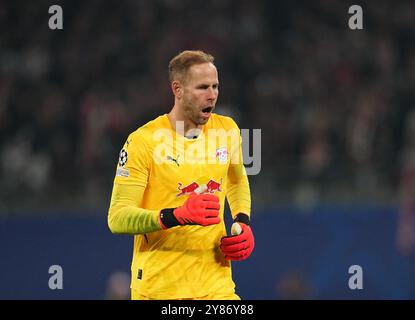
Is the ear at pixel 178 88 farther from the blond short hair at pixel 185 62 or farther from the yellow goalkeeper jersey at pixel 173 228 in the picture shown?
the yellow goalkeeper jersey at pixel 173 228

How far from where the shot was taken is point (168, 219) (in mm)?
5773

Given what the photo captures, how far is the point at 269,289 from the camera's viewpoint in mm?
10414

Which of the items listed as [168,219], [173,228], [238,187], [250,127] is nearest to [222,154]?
[238,187]

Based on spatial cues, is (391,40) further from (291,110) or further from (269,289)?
(269,289)

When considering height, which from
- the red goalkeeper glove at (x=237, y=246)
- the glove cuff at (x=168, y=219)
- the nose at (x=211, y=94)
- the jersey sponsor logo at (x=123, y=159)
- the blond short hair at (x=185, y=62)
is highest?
the blond short hair at (x=185, y=62)

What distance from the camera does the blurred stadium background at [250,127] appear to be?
10.3m

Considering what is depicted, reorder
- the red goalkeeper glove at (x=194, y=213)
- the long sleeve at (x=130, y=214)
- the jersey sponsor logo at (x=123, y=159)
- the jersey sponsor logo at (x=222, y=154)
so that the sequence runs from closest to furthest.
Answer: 1. the red goalkeeper glove at (x=194, y=213)
2. the long sleeve at (x=130, y=214)
3. the jersey sponsor logo at (x=123, y=159)
4. the jersey sponsor logo at (x=222, y=154)

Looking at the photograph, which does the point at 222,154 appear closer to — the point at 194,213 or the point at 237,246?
the point at 237,246

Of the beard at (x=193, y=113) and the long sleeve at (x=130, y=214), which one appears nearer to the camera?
the long sleeve at (x=130, y=214)

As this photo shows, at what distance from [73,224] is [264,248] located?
198 centimetres

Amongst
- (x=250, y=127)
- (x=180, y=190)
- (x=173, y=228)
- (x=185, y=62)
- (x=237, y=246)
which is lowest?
(x=237, y=246)

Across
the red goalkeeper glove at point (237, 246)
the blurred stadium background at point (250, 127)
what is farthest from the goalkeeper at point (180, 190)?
the blurred stadium background at point (250, 127)

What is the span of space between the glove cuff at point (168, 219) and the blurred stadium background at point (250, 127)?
4.39 metres

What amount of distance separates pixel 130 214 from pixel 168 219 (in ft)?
0.79
